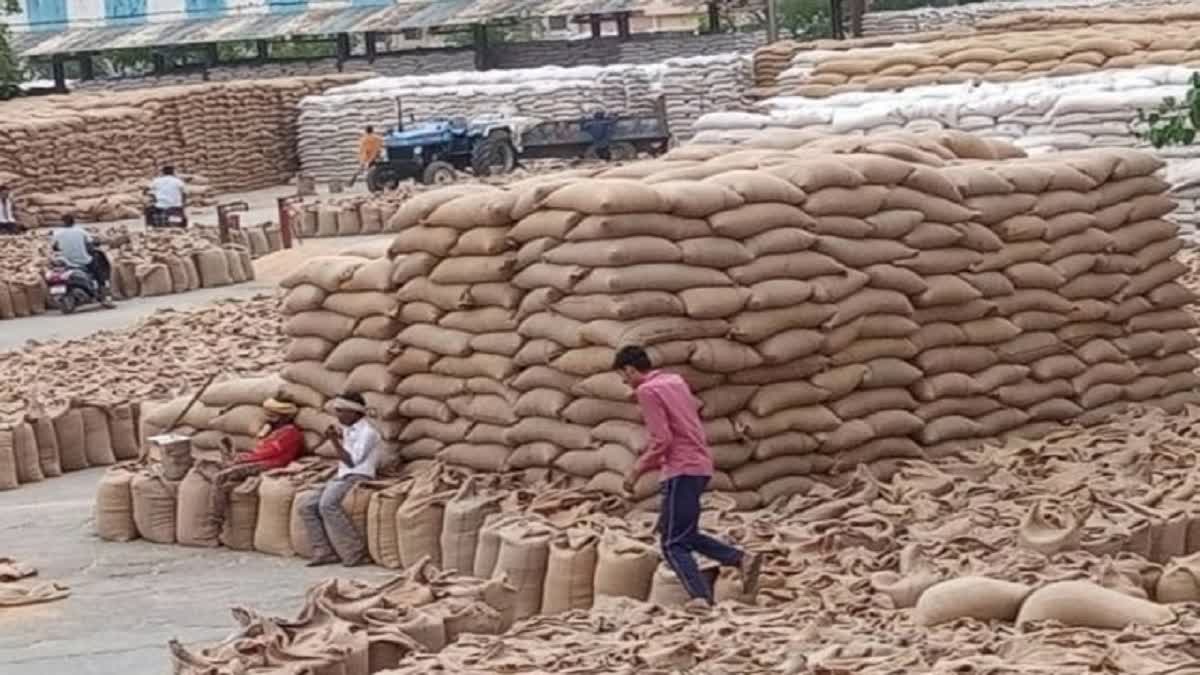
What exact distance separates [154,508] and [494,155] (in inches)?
922

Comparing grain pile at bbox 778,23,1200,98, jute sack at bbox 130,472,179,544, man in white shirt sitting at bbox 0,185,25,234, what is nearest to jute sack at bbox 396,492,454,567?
jute sack at bbox 130,472,179,544

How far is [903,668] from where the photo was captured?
23.3ft

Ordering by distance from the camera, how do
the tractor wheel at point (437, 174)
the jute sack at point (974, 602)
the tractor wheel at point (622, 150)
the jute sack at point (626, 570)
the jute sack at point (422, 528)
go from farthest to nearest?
the tractor wheel at point (622, 150), the tractor wheel at point (437, 174), the jute sack at point (422, 528), the jute sack at point (626, 570), the jute sack at point (974, 602)

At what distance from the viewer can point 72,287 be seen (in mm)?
24406

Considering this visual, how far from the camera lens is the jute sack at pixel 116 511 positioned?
13.3 m

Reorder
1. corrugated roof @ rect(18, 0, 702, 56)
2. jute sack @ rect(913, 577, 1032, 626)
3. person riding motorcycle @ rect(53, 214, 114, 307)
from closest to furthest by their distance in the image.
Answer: jute sack @ rect(913, 577, 1032, 626)
person riding motorcycle @ rect(53, 214, 114, 307)
corrugated roof @ rect(18, 0, 702, 56)

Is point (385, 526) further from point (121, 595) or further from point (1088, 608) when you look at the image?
point (1088, 608)

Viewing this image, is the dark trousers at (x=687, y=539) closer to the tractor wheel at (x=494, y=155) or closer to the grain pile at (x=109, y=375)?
the grain pile at (x=109, y=375)

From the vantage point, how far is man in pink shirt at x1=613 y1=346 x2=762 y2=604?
9.62 meters

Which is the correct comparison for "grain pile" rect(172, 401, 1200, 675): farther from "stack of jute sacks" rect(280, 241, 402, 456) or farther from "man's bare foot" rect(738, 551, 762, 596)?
"stack of jute sacks" rect(280, 241, 402, 456)

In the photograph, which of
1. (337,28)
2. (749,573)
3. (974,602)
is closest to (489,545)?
(749,573)

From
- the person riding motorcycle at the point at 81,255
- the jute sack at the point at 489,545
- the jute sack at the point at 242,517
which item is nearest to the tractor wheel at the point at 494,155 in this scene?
the person riding motorcycle at the point at 81,255

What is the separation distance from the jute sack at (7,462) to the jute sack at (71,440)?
16.8 inches

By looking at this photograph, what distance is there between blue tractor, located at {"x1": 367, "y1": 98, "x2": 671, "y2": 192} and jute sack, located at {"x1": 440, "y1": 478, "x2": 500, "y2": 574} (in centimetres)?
2466
